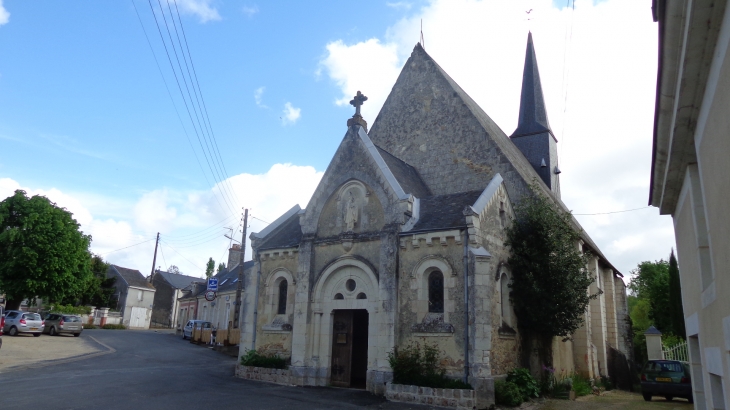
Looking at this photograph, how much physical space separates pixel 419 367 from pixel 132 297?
50968mm

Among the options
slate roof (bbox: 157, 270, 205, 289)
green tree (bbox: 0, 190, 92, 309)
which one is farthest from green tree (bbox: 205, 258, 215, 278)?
green tree (bbox: 0, 190, 92, 309)

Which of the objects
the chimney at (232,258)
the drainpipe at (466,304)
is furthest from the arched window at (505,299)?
the chimney at (232,258)

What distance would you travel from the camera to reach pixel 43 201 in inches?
1367

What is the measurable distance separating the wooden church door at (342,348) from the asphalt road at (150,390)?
0.86 m

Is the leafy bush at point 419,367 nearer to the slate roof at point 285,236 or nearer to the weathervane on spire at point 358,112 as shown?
the slate roof at point 285,236

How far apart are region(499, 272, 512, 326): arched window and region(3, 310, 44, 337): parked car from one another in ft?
88.4

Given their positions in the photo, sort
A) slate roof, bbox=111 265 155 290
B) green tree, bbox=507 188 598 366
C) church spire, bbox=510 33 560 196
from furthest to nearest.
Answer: slate roof, bbox=111 265 155 290, church spire, bbox=510 33 560 196, green tree, bbox=507 188 598 366

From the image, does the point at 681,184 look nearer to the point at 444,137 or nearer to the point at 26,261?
the point at 444,137

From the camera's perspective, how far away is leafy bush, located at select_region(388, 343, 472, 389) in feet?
43.5

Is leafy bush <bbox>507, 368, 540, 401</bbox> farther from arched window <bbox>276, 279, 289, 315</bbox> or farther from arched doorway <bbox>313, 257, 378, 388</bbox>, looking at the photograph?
arched window <bbox>276, 279, 289, 315</bbox>

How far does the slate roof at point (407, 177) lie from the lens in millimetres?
17531

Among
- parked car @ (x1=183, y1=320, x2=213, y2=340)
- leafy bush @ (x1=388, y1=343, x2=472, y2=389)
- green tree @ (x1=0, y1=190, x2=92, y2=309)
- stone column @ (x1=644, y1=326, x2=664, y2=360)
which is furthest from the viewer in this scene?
parked car @ (x1=183, y1=320, x2=213, y2=340)

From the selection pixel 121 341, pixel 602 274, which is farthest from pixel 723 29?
pixel 121 341

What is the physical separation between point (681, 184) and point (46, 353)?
2433 centimetres
